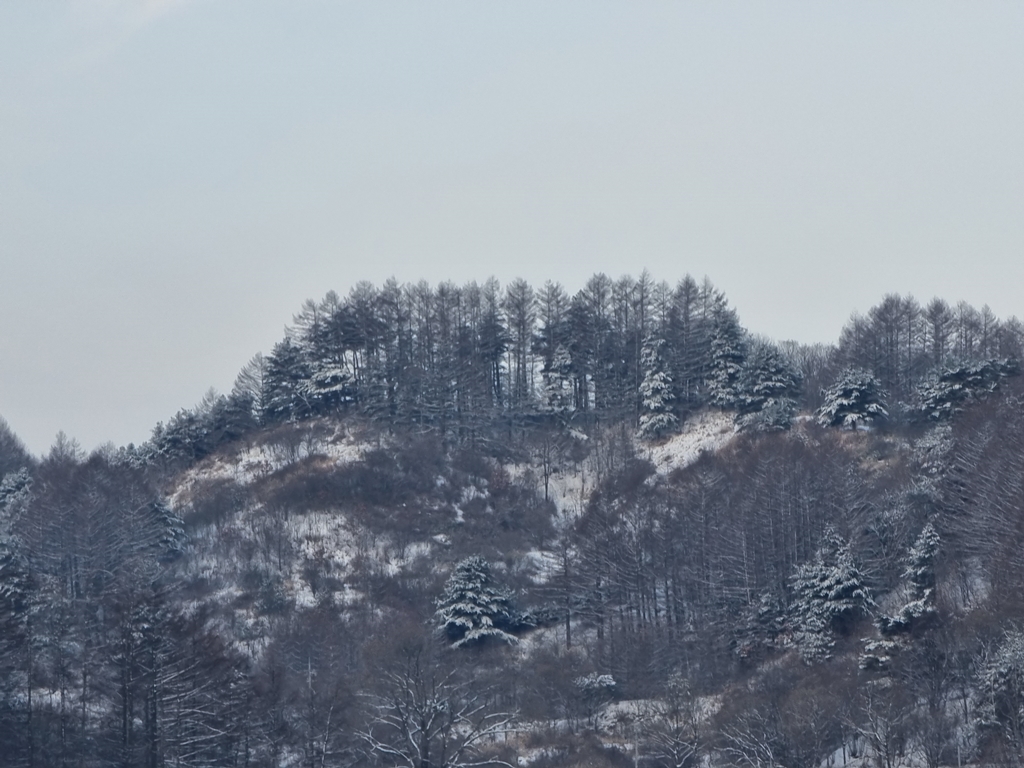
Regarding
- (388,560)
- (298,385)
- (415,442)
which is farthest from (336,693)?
(298,385)

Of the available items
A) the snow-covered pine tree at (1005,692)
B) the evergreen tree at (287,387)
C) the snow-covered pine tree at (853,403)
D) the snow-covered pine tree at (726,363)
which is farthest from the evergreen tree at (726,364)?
the snow-covered pine tree at (1005,692)

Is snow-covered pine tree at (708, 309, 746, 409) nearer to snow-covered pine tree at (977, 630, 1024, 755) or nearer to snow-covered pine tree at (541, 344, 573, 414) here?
snow-covered pine tree at (541, 344, 573, 414)

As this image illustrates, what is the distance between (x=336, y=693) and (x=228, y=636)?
46.9 ft

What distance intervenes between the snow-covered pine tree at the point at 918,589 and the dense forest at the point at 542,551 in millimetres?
207

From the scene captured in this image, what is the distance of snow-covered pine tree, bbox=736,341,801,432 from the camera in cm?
7075

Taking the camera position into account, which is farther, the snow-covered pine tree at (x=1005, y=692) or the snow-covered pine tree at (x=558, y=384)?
the snow-covered pine tree at (x=558, y=384)

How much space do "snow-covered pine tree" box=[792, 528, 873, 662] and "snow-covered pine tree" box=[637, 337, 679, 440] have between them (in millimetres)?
26362

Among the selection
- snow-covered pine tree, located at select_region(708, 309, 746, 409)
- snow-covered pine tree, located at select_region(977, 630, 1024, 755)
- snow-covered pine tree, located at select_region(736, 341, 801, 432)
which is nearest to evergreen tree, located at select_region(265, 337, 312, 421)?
snow-covered pine tree, located at select_region(708, 309, 746, 409)

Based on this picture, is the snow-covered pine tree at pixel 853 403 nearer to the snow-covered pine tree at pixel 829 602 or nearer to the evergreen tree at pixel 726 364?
the evergreen tree at pixel 726 364

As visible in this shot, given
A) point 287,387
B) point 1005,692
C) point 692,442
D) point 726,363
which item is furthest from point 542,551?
point 1005,692

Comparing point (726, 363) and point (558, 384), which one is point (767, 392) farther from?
point (558, 384)

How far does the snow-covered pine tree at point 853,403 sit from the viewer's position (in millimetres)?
67500

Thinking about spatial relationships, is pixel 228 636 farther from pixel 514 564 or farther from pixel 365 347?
pixel 365 347

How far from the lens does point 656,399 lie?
7750 centimetres
